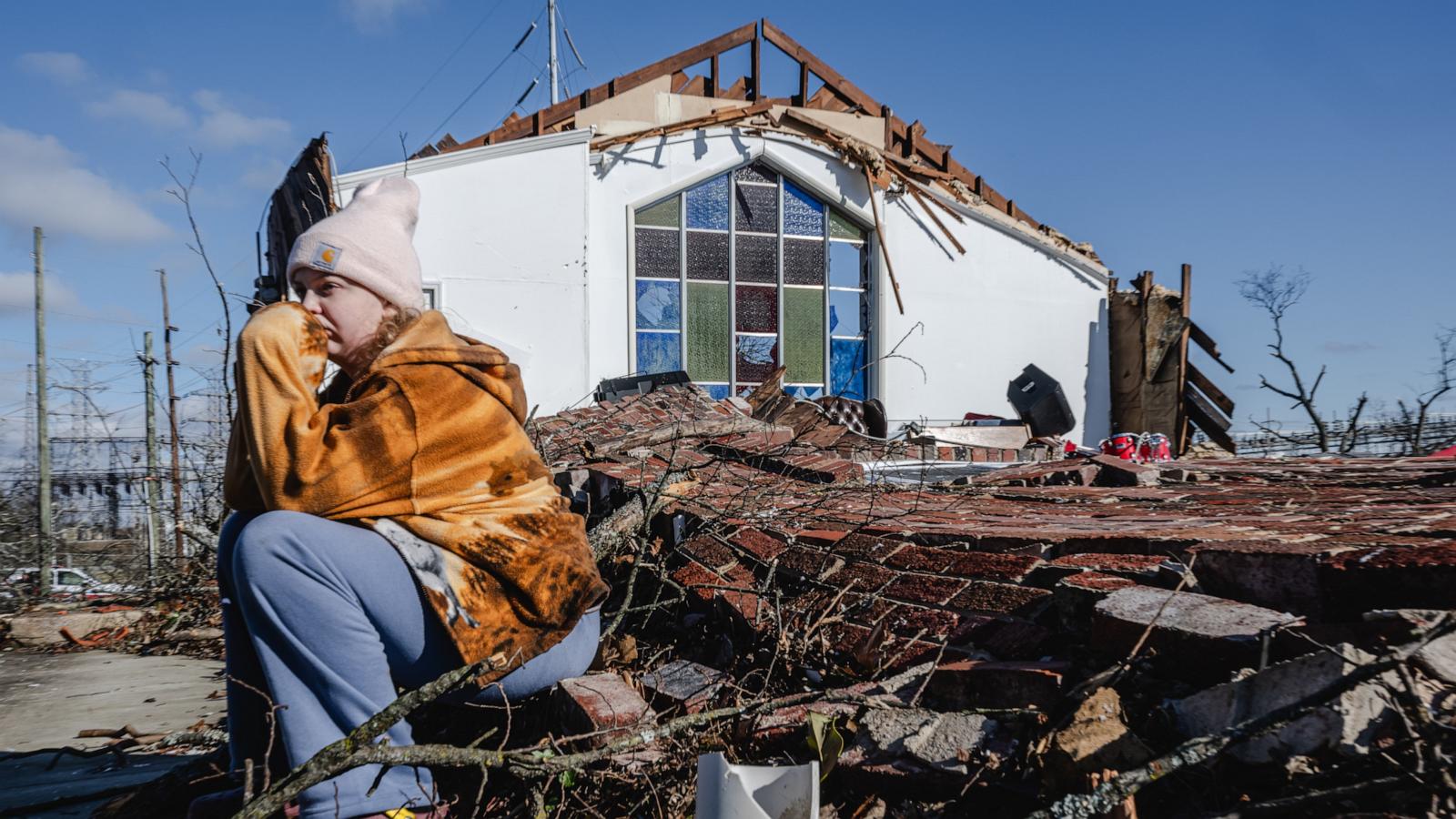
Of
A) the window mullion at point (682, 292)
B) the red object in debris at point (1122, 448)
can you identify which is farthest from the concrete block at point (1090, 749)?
the window mullion at point (682, 292)

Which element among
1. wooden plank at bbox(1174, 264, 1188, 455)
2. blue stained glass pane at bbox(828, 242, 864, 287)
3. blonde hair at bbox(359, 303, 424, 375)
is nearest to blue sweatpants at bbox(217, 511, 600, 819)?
blonde hair at bbox(359, 303, 424, 375)

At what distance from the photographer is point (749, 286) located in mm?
11094

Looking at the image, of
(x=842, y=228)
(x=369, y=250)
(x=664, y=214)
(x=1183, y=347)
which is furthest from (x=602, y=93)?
(x=369, y=250)

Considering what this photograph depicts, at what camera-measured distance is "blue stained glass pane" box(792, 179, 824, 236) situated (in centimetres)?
1136

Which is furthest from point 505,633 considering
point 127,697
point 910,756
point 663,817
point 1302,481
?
point 1302,481

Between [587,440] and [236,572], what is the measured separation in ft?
10.9

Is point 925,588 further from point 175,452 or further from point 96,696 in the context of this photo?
point 175,452

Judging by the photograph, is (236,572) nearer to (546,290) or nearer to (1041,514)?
(1041,514)

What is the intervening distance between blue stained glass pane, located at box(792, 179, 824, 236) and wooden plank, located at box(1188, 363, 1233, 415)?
5.43 m

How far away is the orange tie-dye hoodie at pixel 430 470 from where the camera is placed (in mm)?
1739

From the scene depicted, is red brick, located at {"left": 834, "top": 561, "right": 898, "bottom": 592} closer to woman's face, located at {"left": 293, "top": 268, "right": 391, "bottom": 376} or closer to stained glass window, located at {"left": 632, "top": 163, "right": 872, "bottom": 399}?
woman's face, located at {"left": 293, "top": 268, "right": 391, "bottom": 376}

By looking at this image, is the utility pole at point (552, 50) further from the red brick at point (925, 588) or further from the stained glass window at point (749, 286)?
the red brick at point (925, 588)

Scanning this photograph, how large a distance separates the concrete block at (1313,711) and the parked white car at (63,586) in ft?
22.6

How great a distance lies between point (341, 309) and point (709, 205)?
9.26 meters
